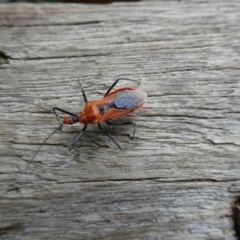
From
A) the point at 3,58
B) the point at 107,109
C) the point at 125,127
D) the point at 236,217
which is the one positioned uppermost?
the point at 3,58

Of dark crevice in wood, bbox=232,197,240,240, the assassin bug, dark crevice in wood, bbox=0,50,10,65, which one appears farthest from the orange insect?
dark crevice in wood, bbox=232,197,240,240

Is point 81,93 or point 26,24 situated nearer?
point 81,93

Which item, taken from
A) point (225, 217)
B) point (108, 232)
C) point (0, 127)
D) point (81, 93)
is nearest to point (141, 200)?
point (108, 232)

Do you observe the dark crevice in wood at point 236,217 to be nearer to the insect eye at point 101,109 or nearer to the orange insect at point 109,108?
the orange insect at point 109,108

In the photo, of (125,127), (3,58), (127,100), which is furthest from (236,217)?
(3,58)

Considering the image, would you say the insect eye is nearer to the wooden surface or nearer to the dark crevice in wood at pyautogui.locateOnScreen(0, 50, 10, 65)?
the wooden surface

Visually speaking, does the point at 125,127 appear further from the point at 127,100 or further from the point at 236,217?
the point at 236,217

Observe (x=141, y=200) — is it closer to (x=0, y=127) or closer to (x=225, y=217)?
(x=225, y=217)
